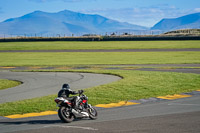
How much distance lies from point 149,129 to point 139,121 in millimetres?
1396

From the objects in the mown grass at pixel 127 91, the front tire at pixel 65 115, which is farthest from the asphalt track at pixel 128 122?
the mown grass at pixel 127 91

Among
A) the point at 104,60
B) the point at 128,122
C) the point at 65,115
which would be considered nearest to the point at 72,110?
the point at 65,115

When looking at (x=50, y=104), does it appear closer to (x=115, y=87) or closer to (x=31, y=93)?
(x=31, y=93)

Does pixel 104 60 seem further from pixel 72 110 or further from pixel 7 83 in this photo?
pixel 72 110

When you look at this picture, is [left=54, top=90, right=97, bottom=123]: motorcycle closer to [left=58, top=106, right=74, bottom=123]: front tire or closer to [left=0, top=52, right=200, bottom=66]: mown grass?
[left=58, top=106, right=74, bottom=123]: front tire

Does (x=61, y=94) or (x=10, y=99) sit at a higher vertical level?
(x=61, y=94)

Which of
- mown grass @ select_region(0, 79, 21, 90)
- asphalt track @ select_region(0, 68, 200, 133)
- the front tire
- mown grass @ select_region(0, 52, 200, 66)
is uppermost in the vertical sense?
the front tire

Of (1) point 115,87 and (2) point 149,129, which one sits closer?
(2) point 149,129

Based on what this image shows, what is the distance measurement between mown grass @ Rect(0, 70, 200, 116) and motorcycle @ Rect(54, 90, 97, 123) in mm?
3170

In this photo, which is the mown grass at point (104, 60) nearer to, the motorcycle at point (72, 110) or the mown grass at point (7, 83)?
the mown grass at point (7, 83)

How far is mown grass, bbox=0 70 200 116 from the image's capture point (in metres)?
17.2

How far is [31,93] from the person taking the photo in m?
22.1

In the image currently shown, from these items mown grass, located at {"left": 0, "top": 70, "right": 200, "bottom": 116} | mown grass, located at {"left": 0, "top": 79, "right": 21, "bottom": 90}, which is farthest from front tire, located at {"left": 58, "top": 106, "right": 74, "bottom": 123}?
mown grass, located at {"left": 0, "top": 79, "right": 21, "bottom": 90}

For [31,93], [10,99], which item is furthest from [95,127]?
[31,93]
